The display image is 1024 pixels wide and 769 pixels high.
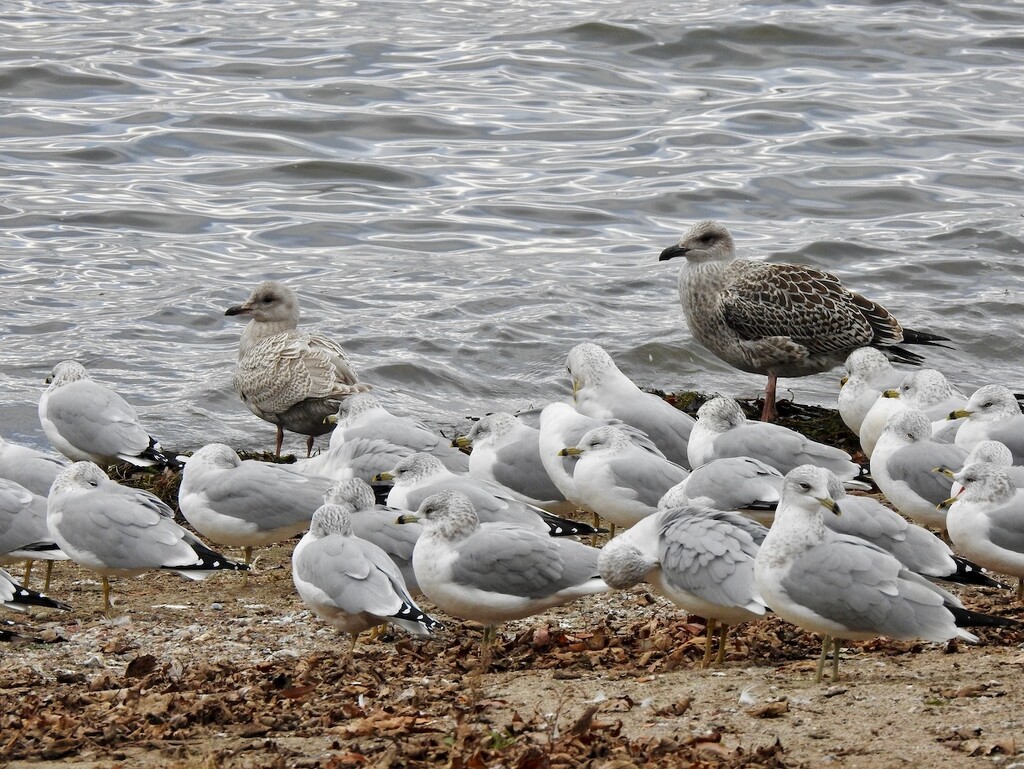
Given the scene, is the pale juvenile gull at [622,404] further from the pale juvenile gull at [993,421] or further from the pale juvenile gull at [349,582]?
the pale juvenile gull at [349,582]

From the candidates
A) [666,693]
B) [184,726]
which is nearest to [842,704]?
[666,693]

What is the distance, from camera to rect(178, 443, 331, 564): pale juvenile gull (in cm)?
838

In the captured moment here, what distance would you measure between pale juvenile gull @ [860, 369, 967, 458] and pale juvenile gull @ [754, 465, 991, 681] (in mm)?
3683

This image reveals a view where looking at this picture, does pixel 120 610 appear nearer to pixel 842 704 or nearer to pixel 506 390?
pixel 842 704

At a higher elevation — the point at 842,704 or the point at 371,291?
the point at 842,704

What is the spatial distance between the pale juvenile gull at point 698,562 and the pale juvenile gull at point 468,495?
104 cm

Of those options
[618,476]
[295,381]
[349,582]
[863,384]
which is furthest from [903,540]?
[295,381]

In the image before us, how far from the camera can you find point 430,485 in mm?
8242

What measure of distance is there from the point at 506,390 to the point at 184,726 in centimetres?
827

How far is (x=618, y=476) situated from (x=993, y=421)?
255cm

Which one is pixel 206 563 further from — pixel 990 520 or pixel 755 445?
pixel 990 520

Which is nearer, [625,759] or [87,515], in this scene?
[625,759]

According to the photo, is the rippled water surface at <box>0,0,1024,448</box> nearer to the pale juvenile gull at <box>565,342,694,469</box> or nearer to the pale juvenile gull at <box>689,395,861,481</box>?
the pale juvenile gull at <box>565,342,694,469</box>

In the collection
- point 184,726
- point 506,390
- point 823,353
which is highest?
point 184,726
